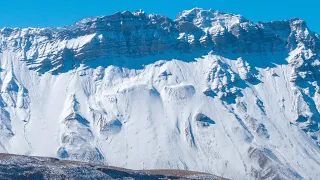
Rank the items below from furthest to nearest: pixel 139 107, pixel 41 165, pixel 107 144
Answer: pixel 139 107, pixel 107 144, pixel 41 165

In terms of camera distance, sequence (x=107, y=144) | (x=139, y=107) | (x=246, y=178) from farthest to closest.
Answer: (x=139, y=107)
(x=107, y=144)
(x=246, y=178)

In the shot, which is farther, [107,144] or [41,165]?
[107,144]

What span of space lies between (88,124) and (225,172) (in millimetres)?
43104

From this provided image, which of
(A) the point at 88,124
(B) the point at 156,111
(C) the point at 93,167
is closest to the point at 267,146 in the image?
(B) the point at 156,111

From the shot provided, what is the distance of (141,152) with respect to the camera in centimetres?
18012

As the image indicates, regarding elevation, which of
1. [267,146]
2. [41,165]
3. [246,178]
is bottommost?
[41,165]

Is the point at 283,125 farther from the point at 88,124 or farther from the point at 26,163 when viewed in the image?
the point at 26,163

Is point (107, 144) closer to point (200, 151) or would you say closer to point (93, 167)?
point (200, 151)

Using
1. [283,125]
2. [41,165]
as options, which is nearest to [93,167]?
[41,165]

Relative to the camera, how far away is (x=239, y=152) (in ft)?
593

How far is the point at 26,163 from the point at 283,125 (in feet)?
405

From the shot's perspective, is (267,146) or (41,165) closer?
(41,165)

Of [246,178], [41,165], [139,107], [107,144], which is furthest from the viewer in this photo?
[139,107]

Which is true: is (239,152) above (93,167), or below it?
above
